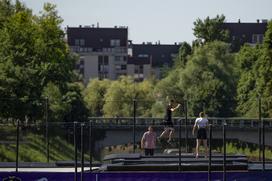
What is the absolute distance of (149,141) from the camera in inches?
1310

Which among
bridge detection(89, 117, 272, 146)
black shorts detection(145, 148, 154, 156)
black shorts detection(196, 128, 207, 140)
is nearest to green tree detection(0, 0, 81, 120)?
bridge detection(89, 117, 272, 146)

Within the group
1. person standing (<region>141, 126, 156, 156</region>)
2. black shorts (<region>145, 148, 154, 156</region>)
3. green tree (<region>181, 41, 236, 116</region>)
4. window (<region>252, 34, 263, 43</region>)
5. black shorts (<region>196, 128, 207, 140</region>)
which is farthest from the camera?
window (<region>252, 34, 263, 43</region>)

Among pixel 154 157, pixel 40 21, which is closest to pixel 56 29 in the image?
pixel 40 21

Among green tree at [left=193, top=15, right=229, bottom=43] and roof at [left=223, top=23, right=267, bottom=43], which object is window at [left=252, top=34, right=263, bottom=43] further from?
green tree at [left=193, top=15, right=229, bottom=43]

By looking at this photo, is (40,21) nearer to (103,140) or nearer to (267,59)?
(103,140)

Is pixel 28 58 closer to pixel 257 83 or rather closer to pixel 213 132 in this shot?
pixel 213 132

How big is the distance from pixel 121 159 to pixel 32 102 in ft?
86.1

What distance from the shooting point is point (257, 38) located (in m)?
198

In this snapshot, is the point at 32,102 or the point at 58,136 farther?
the point at 32,102

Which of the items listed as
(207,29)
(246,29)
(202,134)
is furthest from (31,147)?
(246,29)

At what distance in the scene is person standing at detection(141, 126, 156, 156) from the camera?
33.0m

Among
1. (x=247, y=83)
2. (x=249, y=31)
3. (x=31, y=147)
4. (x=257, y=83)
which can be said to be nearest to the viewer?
(x=31, y=147)

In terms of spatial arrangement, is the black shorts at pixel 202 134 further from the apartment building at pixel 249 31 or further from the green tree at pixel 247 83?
the apartment building at pixel 249 31

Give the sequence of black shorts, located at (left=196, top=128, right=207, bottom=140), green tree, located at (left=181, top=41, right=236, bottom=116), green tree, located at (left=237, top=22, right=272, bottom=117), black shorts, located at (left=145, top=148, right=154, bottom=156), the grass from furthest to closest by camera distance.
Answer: green tree, located at (left=181, top=41, right=236, bottom=116)
green tree, located at (left=237, top=22, right=272, bottom=117)
the grass
black shorts, located at (left=145, top=148, right=154, bottom=156)
black shorts, located at (left=196, top=128, right=207, bottom=140)
